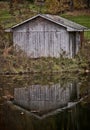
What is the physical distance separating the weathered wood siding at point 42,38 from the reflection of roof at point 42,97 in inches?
433

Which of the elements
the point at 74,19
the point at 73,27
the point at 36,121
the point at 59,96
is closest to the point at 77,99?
the point at 59,96

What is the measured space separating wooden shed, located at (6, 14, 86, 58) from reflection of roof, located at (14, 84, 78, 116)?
1099 centimetres

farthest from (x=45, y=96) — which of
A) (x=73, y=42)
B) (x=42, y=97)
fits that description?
(x=73, y=42)

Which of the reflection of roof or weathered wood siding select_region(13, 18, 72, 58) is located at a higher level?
weathered wood siding select_region(13, 18, 72, 58)

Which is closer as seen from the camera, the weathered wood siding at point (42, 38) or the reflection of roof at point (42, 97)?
the reflection of roof at point (42, 97)

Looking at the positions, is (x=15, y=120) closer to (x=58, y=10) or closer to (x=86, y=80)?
(x=86, y=80)

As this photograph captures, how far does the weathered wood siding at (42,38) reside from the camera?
46906 millimetres

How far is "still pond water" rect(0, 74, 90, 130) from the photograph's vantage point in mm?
23252

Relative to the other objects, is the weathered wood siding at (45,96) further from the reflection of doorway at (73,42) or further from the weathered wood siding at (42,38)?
the reflection of doorway at (73,42)

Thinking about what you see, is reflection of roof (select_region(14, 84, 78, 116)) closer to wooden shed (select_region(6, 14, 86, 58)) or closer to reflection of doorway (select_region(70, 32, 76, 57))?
wooden shed (select_region(6, 14, 86, 58))

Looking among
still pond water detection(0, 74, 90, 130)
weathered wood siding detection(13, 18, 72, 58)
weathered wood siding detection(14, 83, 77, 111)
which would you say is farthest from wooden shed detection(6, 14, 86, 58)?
weathered wood siding detection(14, 83, 77, 111)

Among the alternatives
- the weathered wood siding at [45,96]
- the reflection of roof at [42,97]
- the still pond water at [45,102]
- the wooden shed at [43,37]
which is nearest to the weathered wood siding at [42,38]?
the wooden shed at [43,37]

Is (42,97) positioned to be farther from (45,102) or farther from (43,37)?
(43,37)

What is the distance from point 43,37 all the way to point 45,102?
59.7ft
